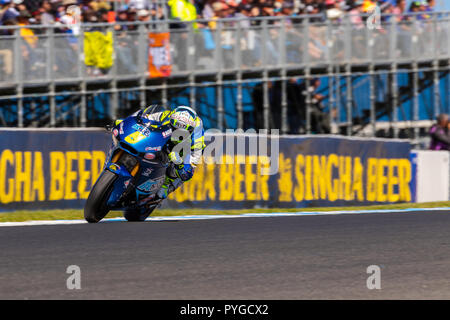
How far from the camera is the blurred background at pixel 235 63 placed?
1530 cm

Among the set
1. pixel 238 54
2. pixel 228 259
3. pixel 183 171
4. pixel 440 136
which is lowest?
pixel 440 136

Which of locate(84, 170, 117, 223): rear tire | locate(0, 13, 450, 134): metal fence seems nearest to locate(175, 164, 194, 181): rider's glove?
locate(84, 170, 117, 223): rear tire

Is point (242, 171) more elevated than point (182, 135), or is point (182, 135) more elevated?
point (182, 135)

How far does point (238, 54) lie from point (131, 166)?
7.29m

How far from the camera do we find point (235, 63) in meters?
17.0

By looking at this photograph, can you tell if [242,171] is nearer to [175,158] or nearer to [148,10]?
[148,10]

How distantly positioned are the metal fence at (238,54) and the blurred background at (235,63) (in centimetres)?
2

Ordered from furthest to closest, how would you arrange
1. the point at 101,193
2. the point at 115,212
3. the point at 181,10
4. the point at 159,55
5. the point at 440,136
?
the point at 440,136 < the point at 181,10 < the point at 159,55 < the point at 115,212 < the point at 101,193

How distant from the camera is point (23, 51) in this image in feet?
48.4

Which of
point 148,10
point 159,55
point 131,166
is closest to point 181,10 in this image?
point 148,10

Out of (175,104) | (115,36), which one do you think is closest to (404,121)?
(175,104)

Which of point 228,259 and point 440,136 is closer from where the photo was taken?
point 228,259
